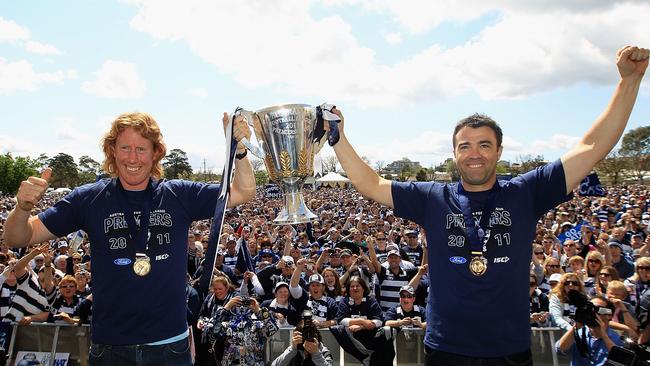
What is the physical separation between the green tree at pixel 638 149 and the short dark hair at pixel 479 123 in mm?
60260

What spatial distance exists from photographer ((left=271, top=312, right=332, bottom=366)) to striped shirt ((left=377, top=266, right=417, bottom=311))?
1884 millimetres

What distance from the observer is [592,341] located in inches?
181

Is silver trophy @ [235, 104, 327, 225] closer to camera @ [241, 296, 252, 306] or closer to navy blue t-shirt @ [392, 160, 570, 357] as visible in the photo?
navy blue t-shirt @ [392, 160, 570, 357]

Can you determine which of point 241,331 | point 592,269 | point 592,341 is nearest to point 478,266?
point 592,341

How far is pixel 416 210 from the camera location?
2.50 metres

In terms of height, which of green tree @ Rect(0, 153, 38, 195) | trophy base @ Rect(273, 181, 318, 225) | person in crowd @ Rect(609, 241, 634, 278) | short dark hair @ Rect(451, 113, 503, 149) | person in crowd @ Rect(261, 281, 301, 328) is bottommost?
person in crowd @ Rect(261, 281, 301, 328)

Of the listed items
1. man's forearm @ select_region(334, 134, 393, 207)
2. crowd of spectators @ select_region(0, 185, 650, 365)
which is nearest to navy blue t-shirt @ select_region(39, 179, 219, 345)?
man's forearm @ select_region(334, 134, 393, 207)

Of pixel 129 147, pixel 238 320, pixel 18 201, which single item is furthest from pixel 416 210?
pixel 238 320

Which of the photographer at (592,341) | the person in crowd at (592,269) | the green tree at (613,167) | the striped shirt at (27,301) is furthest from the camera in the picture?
the green tree at (613,167)

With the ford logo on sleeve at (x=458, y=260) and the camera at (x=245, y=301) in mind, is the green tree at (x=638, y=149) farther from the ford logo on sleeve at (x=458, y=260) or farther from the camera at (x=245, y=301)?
the ford logo on sleeve at (x=458, y=260)

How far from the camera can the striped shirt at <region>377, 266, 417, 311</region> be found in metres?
7.32

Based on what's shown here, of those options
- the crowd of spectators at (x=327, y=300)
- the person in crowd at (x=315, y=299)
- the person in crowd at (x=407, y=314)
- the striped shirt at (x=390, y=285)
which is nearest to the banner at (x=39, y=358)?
the crowd of spectators at (x=327, y=300)

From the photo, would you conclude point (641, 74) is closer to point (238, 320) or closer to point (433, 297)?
point (433, 297)

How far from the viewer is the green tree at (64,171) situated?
7676 centimetres
